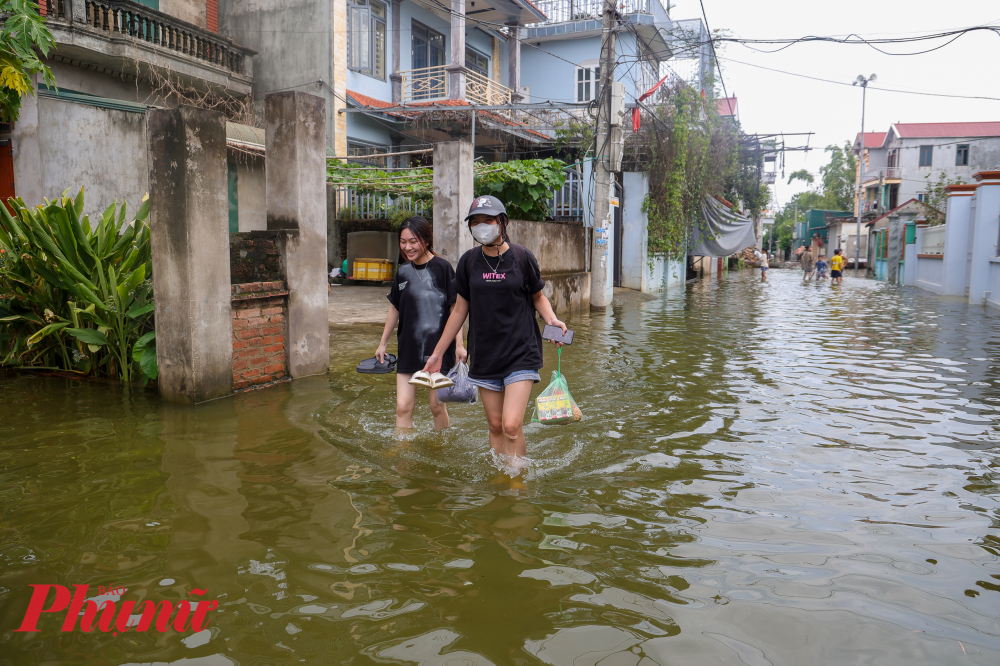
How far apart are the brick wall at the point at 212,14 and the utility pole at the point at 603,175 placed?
10.5 m

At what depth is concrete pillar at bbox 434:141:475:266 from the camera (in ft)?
34.7

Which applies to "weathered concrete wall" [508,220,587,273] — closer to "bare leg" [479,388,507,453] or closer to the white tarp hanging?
"bare leg" [479,388,507,453]

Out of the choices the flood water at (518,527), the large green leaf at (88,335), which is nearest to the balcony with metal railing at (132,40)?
the large green leaf at (88,335)

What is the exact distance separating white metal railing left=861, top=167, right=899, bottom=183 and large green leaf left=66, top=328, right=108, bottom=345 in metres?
53.9

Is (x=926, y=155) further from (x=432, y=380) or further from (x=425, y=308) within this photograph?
Answer: (x=432, y=380)

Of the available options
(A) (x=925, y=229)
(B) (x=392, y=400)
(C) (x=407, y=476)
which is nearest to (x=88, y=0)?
(B) (x=392, y=400)

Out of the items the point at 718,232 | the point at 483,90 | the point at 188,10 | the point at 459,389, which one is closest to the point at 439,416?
the point at 459,389

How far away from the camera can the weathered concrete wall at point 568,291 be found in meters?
14.2

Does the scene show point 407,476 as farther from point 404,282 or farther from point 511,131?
point 511,131

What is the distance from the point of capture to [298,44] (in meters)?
18.7

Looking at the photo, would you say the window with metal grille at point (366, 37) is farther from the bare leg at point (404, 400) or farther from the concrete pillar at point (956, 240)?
the concrete pillar at point (956, 240)

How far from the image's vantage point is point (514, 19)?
23.9 m

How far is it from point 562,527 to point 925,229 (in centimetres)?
2667

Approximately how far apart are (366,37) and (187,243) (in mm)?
15919
